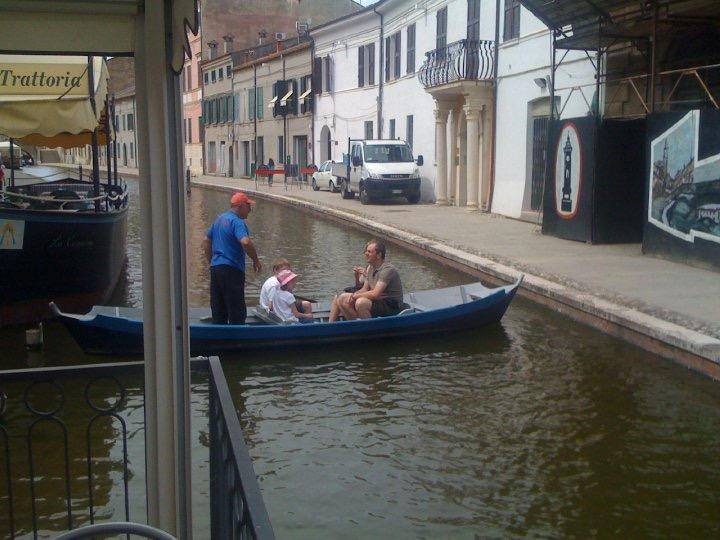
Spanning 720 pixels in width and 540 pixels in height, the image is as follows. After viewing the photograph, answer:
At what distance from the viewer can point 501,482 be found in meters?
5.98

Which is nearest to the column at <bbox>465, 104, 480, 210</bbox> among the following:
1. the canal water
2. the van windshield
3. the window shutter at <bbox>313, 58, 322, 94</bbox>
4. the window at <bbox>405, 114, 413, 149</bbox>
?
the van windshield

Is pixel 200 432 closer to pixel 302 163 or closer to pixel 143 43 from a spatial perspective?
pixel 143 43

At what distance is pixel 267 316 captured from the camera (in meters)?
9.77

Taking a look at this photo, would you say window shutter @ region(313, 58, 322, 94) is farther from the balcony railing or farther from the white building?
the balcony railing

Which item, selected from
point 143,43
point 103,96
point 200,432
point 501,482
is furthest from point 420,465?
point 103,96

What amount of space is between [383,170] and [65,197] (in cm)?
1730

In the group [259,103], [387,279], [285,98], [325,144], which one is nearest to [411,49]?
[325,144]

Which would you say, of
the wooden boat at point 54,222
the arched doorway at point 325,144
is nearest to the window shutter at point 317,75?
the arched doorway at point 325,144

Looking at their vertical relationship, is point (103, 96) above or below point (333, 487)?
above

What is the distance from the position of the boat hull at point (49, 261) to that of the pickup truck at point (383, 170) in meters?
18.4

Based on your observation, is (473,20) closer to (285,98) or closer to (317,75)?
(317,75)

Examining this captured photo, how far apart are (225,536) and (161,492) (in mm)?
290

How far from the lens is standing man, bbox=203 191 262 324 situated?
9.30m

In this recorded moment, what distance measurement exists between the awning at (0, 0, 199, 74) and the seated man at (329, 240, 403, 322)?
22.3 feet
